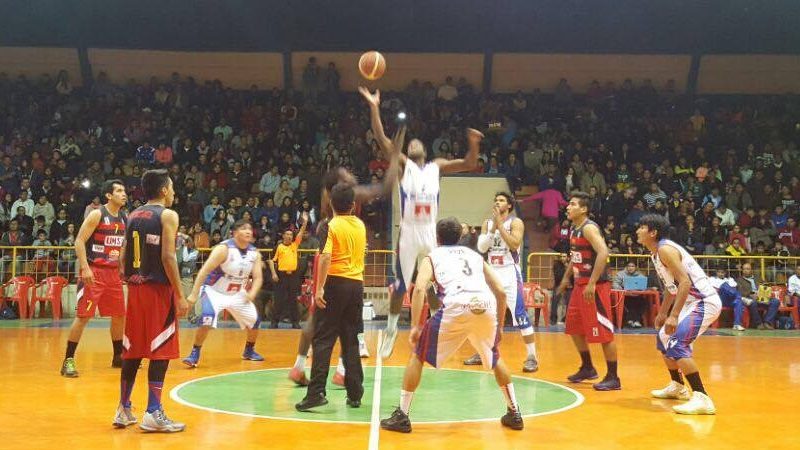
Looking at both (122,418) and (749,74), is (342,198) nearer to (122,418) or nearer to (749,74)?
(122,418)

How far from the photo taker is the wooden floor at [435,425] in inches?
237

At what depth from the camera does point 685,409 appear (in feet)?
24.2

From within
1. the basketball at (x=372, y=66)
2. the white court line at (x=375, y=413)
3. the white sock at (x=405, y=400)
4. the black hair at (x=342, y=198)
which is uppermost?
the basketball at (x=372, y=66)

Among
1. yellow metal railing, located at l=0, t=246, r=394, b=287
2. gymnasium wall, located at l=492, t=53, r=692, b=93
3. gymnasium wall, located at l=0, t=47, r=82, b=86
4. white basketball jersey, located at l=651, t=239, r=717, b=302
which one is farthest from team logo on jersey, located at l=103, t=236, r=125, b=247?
gymnasium wall, located at l=0, t=47, r=82, b=86

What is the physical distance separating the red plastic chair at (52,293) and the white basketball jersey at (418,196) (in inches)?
446

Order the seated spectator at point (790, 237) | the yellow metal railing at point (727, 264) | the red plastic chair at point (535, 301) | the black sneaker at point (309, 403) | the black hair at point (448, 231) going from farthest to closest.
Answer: the seated spectator at point (790, 237) → the yellow metal railing at point (727, 264) → the red plastic chair at point (535, 301) → the black sneaker at point (309, 403) → the black hair at point (448, 231)

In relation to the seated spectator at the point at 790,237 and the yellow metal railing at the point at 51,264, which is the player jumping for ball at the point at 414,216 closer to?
the yellow metal railing at the point at 51,264

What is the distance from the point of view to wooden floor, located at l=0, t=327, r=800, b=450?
6.03 meters

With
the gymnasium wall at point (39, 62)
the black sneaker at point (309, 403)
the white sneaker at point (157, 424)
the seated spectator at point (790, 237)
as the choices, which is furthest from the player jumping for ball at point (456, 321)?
the gymnasium wall at point (39, 62)

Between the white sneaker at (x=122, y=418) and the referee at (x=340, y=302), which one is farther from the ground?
the referee at (x=340, y=302)

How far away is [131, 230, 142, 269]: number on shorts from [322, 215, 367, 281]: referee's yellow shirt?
161 centimetres

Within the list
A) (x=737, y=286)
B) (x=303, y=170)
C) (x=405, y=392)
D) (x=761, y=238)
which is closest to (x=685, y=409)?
(x=405, y=392)

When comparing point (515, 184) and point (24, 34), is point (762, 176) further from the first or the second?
point (24, 34)

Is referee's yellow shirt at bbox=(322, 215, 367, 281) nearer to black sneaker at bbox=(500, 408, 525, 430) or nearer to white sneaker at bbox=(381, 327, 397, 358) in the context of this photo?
white sneaker at bbox=(381, 327, 397, 358)
